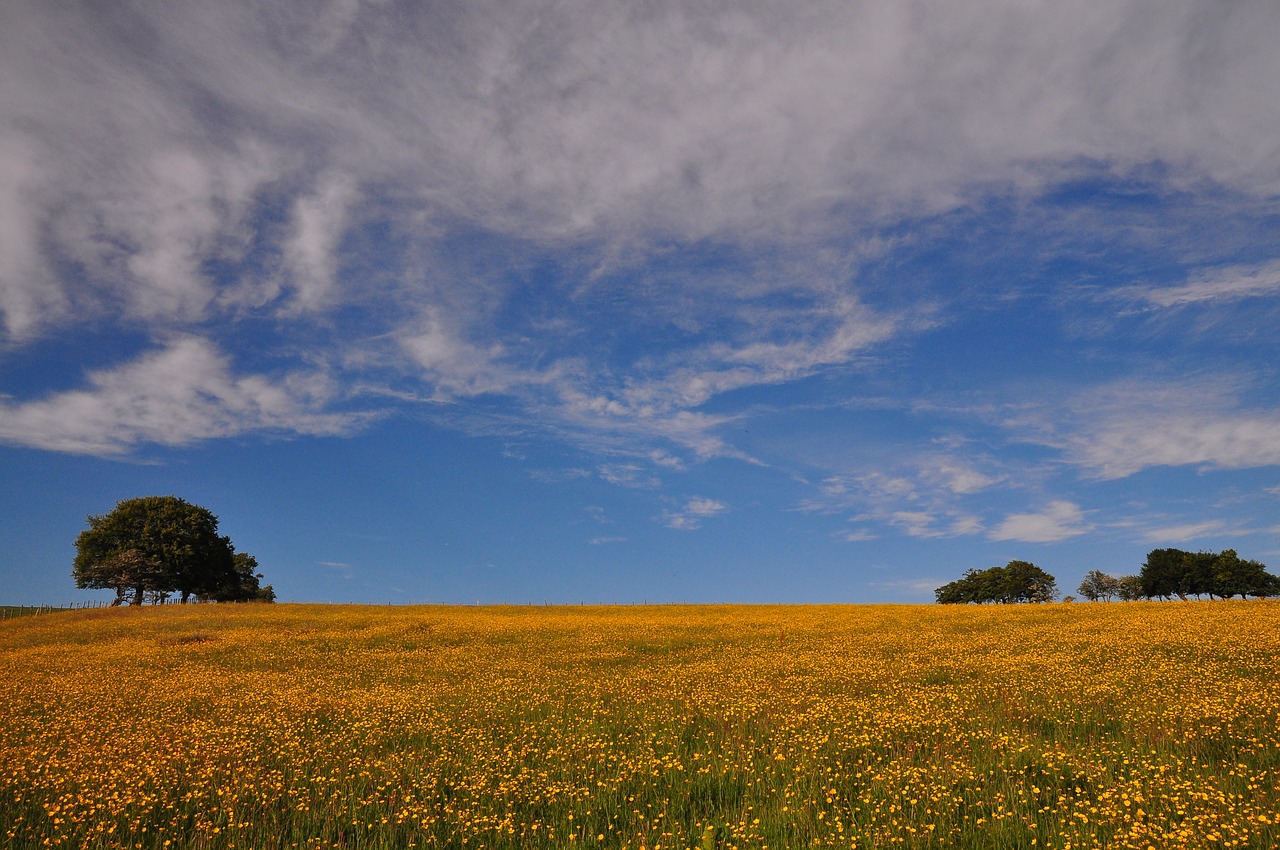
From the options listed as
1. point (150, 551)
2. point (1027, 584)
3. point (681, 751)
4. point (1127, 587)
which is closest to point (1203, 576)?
point (1027, 584)

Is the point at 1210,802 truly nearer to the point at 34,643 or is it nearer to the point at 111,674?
the point at 111,674

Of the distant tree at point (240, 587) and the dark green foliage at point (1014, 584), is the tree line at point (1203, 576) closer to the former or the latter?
the dark green foliage at point (1014, 584)

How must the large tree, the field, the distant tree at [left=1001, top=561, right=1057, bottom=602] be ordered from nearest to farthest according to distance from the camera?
1. the field
2. the large tree
3. the distant tree at [left=1001, top=561, right=1057, bottom=602]

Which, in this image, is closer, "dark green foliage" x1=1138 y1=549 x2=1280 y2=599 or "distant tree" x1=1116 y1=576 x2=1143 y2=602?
"dark green foliage" x1=1138 y1=549 x2=1280 y2=599

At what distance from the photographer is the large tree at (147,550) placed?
83.2 metres

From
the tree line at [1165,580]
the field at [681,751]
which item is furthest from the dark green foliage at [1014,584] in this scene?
the field at [681,751]

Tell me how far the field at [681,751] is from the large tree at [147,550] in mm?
69517

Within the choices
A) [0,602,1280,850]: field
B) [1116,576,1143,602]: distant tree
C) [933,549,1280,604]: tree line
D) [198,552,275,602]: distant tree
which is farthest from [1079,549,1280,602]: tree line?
[198,552,275,602]: distant tree

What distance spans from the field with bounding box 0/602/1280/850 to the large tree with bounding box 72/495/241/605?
69.5 meters

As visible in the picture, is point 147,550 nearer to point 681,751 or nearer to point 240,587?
point 240,587

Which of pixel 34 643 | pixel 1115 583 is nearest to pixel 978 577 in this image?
pixel 1115 583

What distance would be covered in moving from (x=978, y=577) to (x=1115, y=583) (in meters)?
45.5

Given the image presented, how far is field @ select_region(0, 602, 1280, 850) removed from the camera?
903 cm

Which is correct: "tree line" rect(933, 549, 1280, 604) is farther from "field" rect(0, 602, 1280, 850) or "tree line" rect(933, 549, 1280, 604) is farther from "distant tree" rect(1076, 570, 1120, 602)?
"field" rect(0, 602, 1280, 850)
